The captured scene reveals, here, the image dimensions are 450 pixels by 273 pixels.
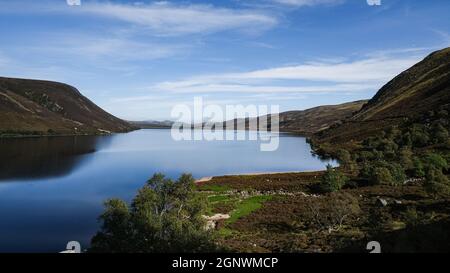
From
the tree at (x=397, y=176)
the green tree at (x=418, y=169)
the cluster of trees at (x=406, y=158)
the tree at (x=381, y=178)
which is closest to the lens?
the cluster of trees at (x=406, y=158)

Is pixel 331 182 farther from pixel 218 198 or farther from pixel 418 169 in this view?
pixel 418 169

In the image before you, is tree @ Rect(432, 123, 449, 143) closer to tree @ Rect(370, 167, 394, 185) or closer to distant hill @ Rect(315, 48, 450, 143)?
distant hill @ Rect(315, 48, 450, 143)

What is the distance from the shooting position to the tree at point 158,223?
92.8ft

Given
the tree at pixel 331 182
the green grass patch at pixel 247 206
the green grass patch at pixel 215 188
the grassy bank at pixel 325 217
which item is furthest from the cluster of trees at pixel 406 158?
the green grass patch at pixel 215 188

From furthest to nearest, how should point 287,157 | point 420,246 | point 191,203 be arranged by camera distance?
1. point 287,157
2. point 191,203
3. point 420,246

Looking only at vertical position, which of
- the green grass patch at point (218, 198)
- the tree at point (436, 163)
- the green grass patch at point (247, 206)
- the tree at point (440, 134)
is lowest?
the green grass patch at point (247, 206)

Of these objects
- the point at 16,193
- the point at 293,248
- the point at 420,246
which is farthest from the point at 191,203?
the point at 16,193

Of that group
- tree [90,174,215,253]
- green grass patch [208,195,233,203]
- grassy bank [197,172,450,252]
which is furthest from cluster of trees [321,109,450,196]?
tree [90,174,215,253]

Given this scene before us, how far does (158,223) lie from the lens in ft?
98.6

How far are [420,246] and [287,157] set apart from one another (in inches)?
4276

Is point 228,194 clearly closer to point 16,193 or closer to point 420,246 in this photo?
point 16,193

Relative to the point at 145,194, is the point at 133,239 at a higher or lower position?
lower

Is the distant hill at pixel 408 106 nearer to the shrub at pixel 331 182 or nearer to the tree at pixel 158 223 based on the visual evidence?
the shrub at pixel 331 182

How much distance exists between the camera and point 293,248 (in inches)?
1270
